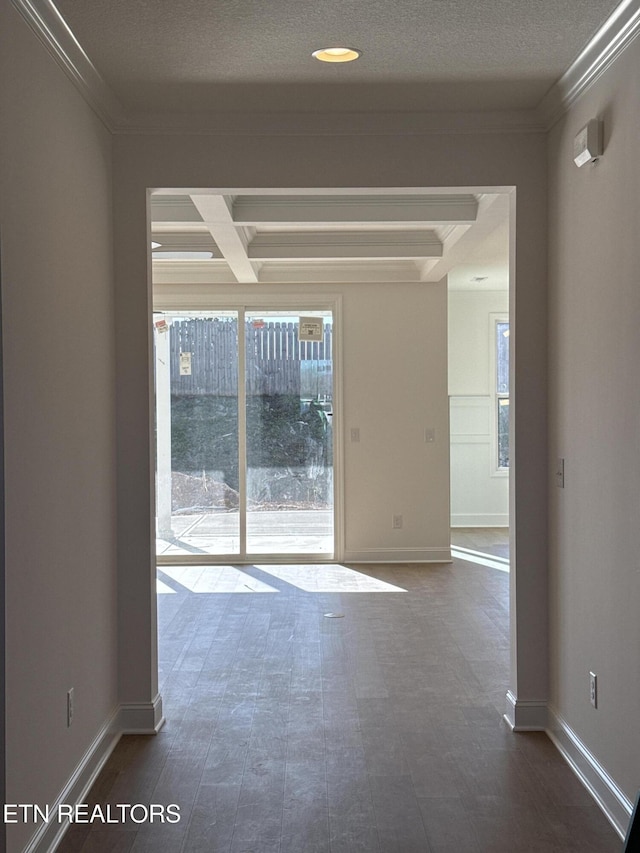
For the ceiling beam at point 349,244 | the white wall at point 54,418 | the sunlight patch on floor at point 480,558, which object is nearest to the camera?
the white wall at point 54,418

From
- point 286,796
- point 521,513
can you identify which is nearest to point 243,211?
point 521,513

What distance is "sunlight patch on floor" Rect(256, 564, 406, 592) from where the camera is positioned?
21.7 ft

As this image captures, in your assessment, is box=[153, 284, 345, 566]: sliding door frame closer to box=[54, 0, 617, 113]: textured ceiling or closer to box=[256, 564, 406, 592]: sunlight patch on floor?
box=[256, 564, 406, 592]: sunlight patch on floor

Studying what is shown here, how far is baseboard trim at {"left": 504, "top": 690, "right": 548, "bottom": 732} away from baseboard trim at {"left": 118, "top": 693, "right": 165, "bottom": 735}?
1.57 metres

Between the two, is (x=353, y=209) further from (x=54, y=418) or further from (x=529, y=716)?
(x=529, y=716)

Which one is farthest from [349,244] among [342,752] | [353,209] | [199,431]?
[342,752]

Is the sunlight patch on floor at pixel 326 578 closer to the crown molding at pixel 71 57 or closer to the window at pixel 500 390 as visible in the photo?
the window at pixel 500 390

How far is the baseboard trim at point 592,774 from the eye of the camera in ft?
9.18

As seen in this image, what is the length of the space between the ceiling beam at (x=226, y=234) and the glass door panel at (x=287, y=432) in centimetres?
62

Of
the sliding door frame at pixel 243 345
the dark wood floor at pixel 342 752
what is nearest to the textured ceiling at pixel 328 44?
the dark wood floor at pixel 342 752

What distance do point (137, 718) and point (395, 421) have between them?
4.44 meters

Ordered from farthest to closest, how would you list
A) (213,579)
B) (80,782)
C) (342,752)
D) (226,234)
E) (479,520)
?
(479,520) → (213,579) → (226,234) → (342,752) → (80,782)

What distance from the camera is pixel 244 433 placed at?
7.60m

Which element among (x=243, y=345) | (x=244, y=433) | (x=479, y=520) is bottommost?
(x=479, y=520)
